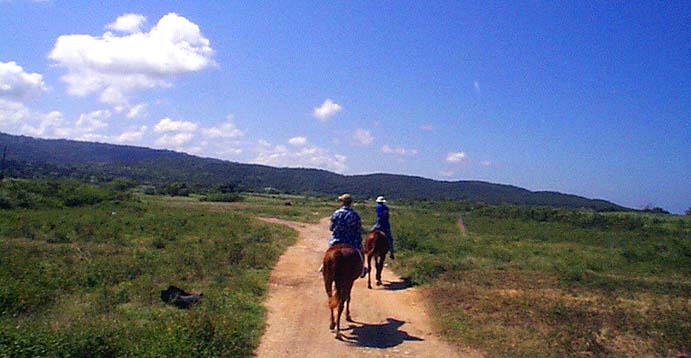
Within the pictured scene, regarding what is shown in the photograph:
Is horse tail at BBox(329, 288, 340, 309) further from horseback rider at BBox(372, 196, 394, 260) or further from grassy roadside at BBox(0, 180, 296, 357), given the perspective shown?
horseback rider at BBox(372, 196, 394, 260)

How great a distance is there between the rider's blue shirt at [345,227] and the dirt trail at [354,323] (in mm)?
1470

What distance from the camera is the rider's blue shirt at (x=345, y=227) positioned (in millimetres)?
10453

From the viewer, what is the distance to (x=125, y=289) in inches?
459

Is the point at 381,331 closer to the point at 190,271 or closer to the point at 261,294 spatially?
the point at 261,294

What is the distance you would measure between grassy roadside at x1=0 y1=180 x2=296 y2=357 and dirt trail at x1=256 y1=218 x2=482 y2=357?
1.43ft

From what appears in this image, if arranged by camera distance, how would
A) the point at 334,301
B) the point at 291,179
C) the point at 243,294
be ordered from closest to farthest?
the point at 334,301 < the point at 243,294 < the point at 291,179

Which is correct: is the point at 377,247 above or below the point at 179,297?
above

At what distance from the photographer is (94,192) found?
4562 centimetres

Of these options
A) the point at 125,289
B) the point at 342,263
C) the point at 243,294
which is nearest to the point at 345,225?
the point at 342,263

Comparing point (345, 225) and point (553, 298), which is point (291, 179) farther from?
point (345, 225)

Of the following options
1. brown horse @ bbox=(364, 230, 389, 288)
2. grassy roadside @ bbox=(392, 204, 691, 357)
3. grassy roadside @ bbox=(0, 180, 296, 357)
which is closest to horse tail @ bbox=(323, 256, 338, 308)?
grassy roadside @ bbox=(0, 180, 296, 357)

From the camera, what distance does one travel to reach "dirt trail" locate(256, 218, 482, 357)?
860 cm

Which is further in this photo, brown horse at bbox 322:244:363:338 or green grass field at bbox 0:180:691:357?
brown horse at bbox 322:244:363:338

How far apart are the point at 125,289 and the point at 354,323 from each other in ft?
16.4
